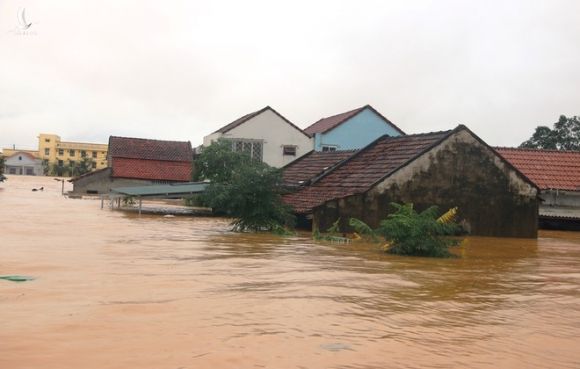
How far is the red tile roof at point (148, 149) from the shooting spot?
53.6m

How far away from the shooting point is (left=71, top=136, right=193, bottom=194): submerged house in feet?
169

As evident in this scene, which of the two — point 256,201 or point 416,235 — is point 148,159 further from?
point 416,235

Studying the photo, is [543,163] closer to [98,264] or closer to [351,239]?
[351,239]

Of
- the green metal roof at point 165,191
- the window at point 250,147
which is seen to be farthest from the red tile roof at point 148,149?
the green metal roof at point 165,191

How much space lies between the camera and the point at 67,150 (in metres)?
121

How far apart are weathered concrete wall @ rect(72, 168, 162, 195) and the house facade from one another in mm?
9102

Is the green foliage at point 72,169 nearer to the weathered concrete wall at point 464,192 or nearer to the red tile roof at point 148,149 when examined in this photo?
the red tile roof at point 148,149

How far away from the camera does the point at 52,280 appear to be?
30.8 ft

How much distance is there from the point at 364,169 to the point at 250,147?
22.0m

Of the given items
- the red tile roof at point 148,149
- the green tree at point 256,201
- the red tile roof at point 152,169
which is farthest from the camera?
the red tile roof at point 148,149

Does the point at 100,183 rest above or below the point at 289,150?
below

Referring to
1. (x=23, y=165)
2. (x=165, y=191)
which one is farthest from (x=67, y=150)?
(x=165, y=191)

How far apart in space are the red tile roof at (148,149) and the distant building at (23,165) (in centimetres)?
6136

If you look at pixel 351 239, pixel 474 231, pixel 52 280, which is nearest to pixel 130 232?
pixel 351 239
